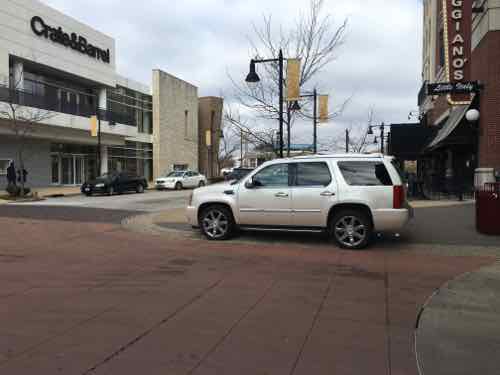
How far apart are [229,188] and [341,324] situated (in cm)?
509

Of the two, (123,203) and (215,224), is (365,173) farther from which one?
(123,203)

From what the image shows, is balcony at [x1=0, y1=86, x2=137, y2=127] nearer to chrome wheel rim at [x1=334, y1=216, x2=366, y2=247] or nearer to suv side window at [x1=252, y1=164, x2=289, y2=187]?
suv side window at [x1=252, y1=164, x2=289, y2=187]

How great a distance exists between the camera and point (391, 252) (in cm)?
781

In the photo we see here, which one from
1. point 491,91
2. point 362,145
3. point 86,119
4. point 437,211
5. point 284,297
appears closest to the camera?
point 284,297

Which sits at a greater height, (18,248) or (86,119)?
(86,119)

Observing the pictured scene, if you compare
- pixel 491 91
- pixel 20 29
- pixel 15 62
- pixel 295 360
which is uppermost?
pixel 20 29

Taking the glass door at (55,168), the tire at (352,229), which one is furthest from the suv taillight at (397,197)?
the glass door at (55,168)

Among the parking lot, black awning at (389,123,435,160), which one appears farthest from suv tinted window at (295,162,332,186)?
black awning at (389,123,435,160)

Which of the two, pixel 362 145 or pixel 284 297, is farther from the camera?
pixel 362 145

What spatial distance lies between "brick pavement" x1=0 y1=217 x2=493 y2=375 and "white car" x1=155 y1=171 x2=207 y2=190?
2429cm

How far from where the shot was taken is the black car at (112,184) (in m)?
24.5

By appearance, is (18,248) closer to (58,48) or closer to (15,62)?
(15,62)

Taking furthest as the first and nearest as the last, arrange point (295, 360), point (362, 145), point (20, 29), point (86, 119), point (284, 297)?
point (362, 145), point (86, 119), point (20, 29), point (284, 297), point (295, 360)

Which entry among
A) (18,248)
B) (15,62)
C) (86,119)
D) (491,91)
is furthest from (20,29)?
(491,91)
